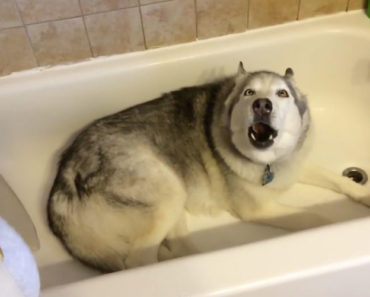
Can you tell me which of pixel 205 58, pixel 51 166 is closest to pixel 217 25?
pixel 205 58

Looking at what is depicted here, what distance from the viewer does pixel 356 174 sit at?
1563 mm

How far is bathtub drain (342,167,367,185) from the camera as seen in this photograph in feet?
5.08

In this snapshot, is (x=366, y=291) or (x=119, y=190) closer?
(x=366, y=291)

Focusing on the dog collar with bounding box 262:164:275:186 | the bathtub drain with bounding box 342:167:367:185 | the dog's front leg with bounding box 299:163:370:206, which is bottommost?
the bathtub drain with bounding box 342:167:367:185

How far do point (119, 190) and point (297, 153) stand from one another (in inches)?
21.0

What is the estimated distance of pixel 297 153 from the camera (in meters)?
1.33

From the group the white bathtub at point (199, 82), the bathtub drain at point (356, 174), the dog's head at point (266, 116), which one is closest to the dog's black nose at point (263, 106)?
the dog's head at point (266, 116)

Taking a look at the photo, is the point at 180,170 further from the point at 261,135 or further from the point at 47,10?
the point at 47,10

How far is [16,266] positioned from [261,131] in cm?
76

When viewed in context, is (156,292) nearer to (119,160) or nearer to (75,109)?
(119,160)

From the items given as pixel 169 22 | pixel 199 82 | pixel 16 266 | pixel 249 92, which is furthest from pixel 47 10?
pixel 16 266

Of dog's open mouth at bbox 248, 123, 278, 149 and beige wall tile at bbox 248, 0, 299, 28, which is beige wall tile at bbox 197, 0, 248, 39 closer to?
beige wall tile at bbox 248, 0, 299, 28

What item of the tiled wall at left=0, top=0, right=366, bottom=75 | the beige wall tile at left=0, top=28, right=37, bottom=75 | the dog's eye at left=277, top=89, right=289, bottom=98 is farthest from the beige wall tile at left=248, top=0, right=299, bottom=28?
the beige wall tile at left=0, top=28, right=37, bottom=75

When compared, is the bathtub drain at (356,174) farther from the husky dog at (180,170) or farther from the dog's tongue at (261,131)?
the dog's tongue at (261,131)
